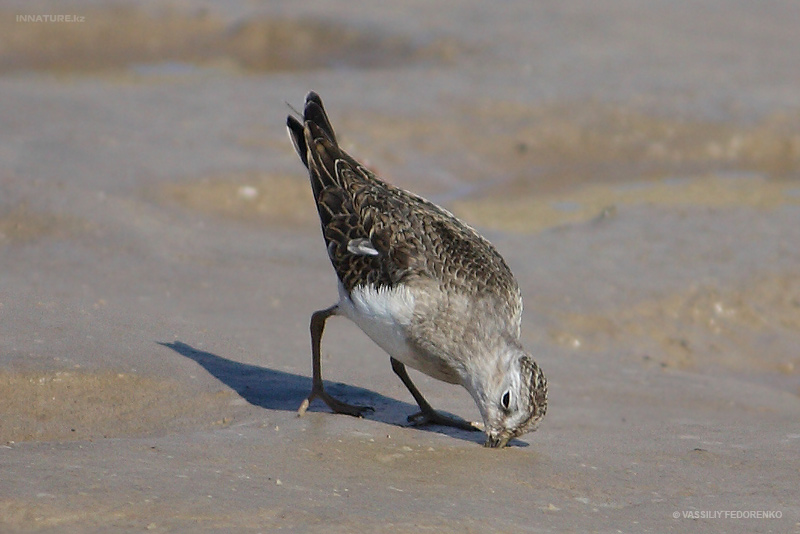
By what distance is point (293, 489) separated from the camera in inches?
200

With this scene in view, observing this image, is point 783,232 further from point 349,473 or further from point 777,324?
point 349,473

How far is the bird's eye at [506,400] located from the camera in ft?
20.1

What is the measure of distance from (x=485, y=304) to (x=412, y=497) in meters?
1.58

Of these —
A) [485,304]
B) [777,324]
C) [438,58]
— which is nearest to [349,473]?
[485,304]

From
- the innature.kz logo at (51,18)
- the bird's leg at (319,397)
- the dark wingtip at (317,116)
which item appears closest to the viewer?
the bird's leg at (319,397)

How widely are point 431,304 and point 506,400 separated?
72 centimetres

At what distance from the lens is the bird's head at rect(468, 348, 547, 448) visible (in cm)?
609

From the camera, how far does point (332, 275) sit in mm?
Answer: 9930

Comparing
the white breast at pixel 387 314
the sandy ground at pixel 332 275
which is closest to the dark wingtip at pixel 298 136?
the sandy ground at pixel 332 275

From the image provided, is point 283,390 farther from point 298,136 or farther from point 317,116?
point 317,116

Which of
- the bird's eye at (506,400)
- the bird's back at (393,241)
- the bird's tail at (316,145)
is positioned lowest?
the bird's eye at (506,400)

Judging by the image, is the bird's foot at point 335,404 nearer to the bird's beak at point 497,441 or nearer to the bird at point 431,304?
the bird at point 431,304
